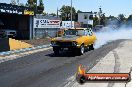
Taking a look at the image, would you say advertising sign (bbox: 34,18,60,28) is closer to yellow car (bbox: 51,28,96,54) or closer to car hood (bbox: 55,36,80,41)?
yellow car (bbox: 51,28,96,54)

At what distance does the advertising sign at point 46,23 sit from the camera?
132 feet

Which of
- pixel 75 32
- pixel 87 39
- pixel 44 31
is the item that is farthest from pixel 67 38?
pixel 44 31

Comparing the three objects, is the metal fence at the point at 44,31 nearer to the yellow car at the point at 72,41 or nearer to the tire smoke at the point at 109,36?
the tire smoke at the point at 109,36

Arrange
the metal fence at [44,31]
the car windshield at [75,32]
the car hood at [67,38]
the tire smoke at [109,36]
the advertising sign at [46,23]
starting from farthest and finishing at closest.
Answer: the advertising sign at [46,23]
the metal fence at [44,31]
the tire smoke at [109,36]
the car windshield at [75,32]
the car hood at [67,38]

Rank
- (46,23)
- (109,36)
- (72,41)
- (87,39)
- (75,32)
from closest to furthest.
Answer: (72,41) → (75,32) → (87,39) → (46,23) → (109,36)

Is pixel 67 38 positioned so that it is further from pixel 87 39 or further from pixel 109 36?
pixel 109 36

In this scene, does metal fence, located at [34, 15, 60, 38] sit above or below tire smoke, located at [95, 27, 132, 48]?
above

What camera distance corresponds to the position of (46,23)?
139 ft

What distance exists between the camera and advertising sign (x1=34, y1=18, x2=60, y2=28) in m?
40.2

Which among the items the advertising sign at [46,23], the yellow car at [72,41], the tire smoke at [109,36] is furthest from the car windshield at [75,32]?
the advertising sign at [46,23]

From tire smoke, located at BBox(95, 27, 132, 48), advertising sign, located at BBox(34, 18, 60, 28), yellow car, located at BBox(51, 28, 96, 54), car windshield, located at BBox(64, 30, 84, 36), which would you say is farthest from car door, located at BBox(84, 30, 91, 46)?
advertising sign, located at BBox(34, 18, 60, 28)

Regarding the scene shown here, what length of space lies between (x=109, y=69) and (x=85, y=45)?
26.6 ft

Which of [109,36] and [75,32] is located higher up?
[75,32]

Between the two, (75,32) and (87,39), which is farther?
(87,39)
